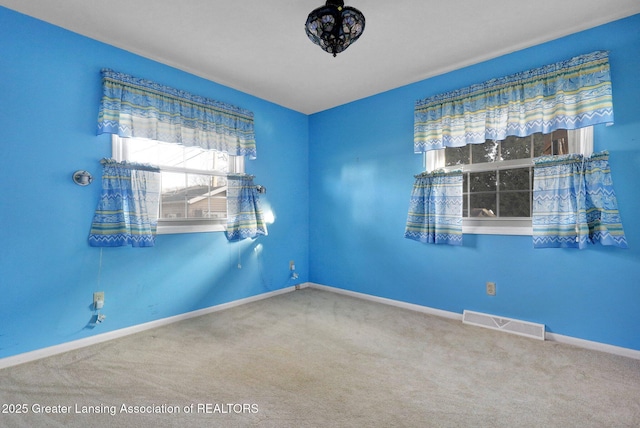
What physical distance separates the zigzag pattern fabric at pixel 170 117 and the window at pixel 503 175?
7.32ft

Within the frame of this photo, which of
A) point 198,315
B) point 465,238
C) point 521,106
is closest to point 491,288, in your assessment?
point 465,238

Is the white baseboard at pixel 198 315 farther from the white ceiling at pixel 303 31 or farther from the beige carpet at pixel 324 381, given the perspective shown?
the white ceiling at pixel 303 31

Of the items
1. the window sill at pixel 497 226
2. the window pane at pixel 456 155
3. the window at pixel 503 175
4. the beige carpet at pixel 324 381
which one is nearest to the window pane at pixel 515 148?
the window at pixel 503 175

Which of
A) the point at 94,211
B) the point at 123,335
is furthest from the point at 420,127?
the point at 123,335

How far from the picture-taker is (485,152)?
292 cm

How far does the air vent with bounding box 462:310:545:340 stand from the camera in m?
2.56

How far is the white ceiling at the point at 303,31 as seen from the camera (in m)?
2.09

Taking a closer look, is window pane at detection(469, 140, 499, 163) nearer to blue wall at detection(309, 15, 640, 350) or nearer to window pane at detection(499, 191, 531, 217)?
window pane at detection(499, 191, 531, 217)

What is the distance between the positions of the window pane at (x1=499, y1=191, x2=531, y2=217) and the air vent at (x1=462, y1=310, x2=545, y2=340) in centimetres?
93

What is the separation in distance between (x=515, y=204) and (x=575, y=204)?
1.51ft

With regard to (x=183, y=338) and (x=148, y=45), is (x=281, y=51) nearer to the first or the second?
(x=148, y=45)

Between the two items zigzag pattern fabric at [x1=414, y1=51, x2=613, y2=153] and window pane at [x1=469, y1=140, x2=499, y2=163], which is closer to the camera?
zigzag pattern fabric at [x1=414, y1=51, x2=613, y2=153]

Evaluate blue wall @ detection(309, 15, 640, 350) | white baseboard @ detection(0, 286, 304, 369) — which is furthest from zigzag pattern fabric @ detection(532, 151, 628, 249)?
white baseboard @ detection(0, 286, 304, 369)

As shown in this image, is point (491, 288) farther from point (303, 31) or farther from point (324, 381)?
point (303, 31)
